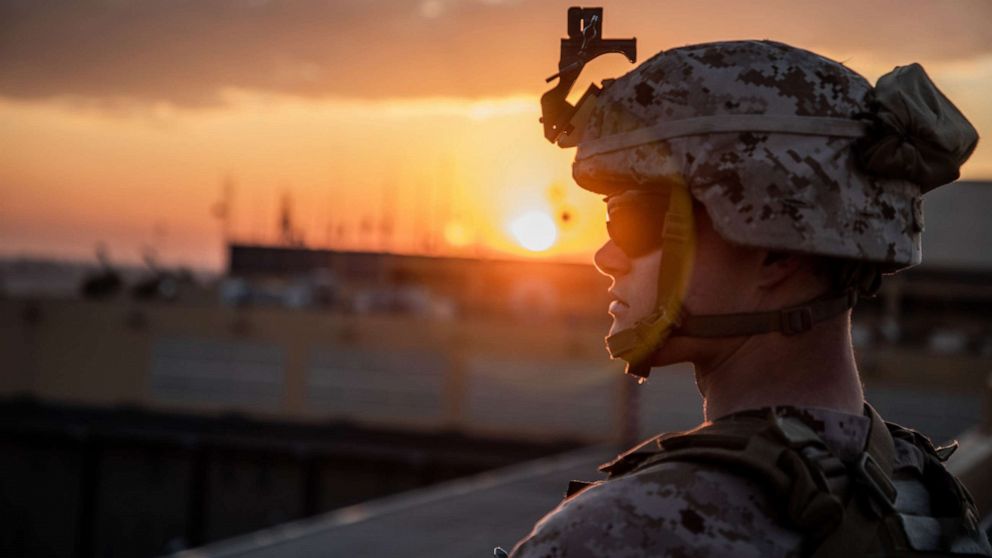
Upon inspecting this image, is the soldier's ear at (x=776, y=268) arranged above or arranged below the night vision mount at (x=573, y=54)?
below

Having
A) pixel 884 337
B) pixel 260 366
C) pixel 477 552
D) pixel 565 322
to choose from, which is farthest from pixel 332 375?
pixel 477 552

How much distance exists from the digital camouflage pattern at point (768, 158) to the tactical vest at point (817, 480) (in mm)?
337

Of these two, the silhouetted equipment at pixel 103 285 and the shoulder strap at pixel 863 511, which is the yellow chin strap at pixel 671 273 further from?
the silhouetted equipment at pixel 103 285

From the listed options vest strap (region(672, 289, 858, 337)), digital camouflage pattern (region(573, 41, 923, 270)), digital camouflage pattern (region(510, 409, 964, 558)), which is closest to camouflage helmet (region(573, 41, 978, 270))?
digital camouflage pattern (region(573, 41, 923, 270))

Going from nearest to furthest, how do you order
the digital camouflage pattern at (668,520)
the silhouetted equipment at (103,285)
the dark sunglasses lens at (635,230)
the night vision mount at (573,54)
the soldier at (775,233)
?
the digital camouflage pattern at (668,520)
the soldier at (775,233)
the dark sunglasses lens at (635,230)
the night vision mount at (573,54)
the silhouetted equipment at (103,285)

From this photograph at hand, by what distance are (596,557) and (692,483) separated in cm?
21

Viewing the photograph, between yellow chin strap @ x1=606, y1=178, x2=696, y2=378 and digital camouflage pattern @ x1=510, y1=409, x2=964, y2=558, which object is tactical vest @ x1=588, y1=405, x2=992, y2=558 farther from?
yellow chin strap @ x1=606, y1=178, x2=696, y2=378

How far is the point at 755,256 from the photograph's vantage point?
2535mm

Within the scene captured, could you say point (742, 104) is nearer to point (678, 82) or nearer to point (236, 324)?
point (678, 82)

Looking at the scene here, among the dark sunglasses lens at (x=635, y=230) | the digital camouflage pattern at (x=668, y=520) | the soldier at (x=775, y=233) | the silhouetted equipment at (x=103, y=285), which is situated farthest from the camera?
the silhouetted equipment at (x=103, y=285)

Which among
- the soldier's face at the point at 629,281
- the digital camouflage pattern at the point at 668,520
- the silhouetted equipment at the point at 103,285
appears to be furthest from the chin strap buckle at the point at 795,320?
the silhouetted equipment at the point at 103,285

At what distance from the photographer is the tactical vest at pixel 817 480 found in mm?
2182

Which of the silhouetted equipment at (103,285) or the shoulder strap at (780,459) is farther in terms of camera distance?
the silhouetted equipment at (103,285)

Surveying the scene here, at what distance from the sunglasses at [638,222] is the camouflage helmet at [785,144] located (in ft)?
0.12
